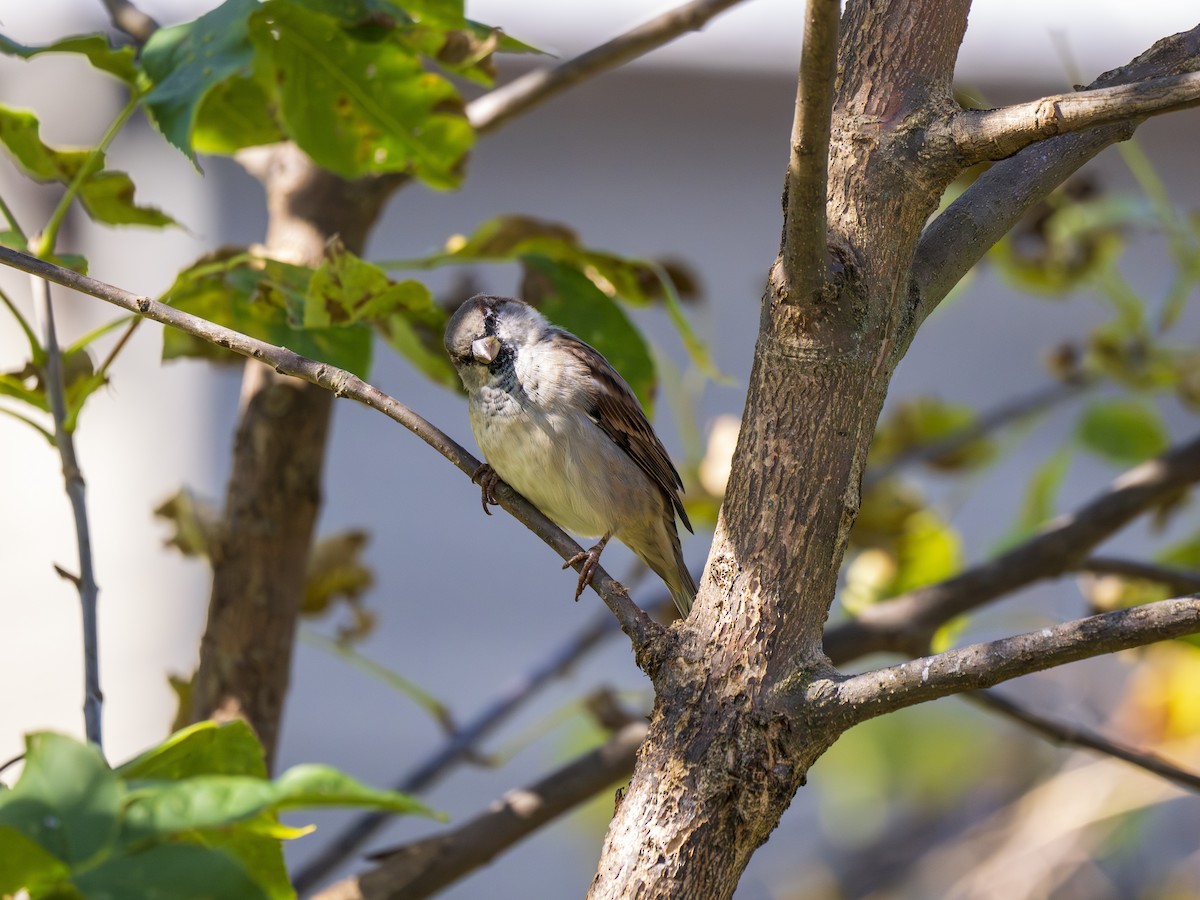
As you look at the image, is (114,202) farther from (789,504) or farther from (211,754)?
(789,504)

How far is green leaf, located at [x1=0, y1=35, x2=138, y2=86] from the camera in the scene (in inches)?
53.6

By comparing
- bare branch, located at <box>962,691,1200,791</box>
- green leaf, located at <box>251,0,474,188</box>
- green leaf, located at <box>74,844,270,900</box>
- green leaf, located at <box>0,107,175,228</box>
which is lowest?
green leaf, located at <box>74,844,270,900</box>

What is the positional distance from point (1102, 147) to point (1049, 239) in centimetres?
121

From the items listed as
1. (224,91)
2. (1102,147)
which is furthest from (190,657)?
(1102,147)

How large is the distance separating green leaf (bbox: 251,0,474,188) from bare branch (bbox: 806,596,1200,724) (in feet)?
3.15

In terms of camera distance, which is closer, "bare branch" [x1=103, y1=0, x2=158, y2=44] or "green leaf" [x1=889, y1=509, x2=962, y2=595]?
"bare branch" [x1=103, y1=0, x2=158, y2=44]

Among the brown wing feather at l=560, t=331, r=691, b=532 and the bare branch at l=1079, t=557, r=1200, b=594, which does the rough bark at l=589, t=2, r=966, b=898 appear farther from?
the brown wing feather at l=560, t=331, r=691, b=532

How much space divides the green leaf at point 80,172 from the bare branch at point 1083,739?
1.25 metres

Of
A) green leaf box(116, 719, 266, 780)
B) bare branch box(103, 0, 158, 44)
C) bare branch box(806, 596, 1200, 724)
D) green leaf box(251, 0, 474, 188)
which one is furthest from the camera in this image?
bare branch box(103, 0, 158, 44)

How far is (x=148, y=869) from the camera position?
0.73 meters

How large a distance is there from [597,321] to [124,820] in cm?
115

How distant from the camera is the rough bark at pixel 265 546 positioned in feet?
6.14

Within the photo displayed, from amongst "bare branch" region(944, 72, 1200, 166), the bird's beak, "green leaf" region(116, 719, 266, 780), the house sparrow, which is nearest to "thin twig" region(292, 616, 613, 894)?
the house sparrow

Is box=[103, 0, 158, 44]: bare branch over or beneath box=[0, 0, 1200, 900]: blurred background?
beneath
